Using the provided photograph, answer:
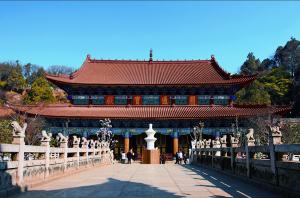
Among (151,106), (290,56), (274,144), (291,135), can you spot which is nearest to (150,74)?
(151,106)

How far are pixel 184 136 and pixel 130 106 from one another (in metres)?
6.73

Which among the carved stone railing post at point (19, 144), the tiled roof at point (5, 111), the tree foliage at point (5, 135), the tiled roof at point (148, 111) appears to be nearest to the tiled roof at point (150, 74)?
the tiled roof at point (148, 111)

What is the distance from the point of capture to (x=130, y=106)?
38.3 metres

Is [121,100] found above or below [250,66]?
below

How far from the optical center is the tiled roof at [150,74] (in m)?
37.9

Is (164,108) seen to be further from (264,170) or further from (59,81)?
(264,170)

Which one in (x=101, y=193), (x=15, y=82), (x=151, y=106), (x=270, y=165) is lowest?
(x=101, y=193)

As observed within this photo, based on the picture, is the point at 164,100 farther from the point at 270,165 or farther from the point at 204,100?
the point at 270,165

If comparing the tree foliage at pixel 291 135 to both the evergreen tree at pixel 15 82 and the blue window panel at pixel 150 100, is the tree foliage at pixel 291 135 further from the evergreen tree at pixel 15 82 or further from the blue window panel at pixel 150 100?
the evergreen tree at pixel 15 82

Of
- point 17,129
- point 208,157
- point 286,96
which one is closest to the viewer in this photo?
point 17,129

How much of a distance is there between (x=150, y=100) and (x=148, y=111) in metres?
1.89

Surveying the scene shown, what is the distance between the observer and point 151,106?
38.5m

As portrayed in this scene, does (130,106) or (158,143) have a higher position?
(130,106)

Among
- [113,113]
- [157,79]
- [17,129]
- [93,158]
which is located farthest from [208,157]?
[157,79]
